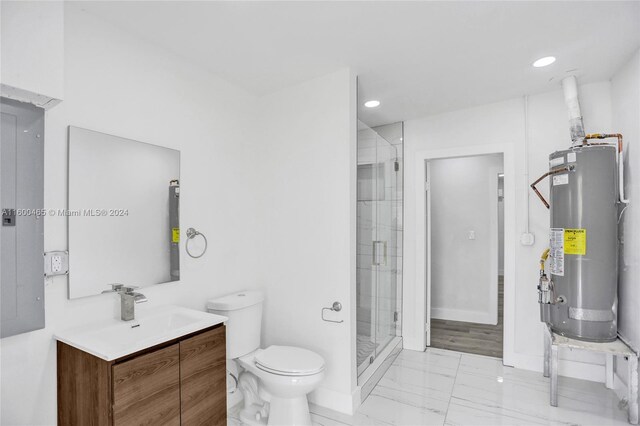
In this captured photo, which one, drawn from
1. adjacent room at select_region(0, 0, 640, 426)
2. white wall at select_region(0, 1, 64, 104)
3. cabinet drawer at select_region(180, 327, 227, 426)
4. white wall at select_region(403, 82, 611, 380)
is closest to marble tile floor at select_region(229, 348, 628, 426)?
adjacent room at select_region(0, 0, 640, 426)

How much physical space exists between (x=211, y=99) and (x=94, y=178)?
100 centimetres

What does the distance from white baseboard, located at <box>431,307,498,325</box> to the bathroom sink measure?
3547 mm

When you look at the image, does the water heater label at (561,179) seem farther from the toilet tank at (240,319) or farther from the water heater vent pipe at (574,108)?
the toilet tank at (240,319)

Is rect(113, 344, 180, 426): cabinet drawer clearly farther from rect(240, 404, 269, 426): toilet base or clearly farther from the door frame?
the door frame

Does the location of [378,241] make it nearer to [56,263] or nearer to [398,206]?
[398,206]

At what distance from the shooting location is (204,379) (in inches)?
67.6

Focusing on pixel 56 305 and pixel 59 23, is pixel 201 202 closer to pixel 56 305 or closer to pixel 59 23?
pixel 56 305

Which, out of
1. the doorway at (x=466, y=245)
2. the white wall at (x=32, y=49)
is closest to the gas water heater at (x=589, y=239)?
the doorway at (x=466, y=245)

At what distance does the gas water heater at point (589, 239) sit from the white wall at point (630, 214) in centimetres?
7

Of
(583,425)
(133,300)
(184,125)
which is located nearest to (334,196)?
(184,125)

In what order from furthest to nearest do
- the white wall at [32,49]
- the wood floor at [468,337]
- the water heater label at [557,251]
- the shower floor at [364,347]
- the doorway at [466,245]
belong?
the doorway at [466,245]
the wood floor at [468,337]
the shower floor at [364,347]
the water heater label at [557,251]
the white wall at [32,49]

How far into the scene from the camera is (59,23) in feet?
4.39

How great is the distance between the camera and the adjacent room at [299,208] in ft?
4.76

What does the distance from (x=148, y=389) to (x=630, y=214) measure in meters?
3.09
